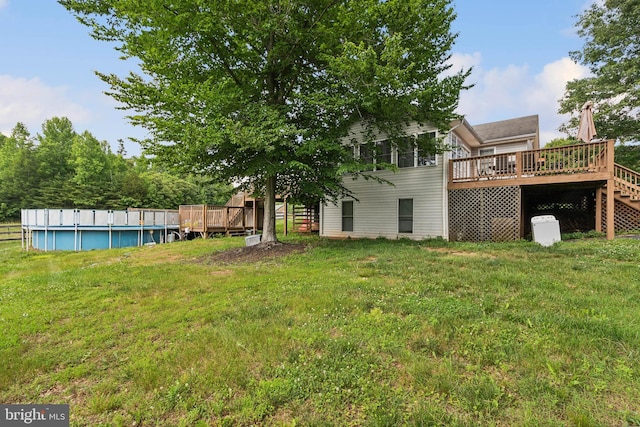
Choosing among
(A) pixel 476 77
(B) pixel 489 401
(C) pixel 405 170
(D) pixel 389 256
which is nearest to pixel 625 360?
(B) pixel 489 401

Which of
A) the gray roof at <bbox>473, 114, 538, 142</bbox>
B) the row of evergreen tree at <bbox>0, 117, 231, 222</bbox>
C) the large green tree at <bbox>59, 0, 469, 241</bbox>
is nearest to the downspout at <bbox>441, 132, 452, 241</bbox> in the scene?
the large green tree at <bbox>59, 0, 469, 241</bbox>

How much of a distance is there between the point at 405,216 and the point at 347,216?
280 centimetres

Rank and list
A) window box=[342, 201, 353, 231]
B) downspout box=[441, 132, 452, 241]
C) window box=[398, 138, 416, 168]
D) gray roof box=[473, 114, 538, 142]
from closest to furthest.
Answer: downspout box=[441, 132, 452, 241] → window box=[398, 138, 416, 168] → window box=[342, 201, 353, 231] → gray roof box=[473, 114, 538, 142]

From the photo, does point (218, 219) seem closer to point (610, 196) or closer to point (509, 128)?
point (509, 128)

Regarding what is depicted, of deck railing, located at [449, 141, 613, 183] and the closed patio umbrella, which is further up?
the closed patio umbrella

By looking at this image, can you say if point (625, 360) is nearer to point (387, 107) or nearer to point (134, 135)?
point (387, 107)

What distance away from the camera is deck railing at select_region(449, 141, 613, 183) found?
30.3 ft

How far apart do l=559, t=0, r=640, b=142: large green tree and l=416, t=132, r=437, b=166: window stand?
41.2 ft

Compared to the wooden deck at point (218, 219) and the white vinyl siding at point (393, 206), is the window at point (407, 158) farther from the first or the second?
the wooden deck at point (218, 219)

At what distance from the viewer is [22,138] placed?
4350 cm

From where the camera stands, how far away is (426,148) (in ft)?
34.3

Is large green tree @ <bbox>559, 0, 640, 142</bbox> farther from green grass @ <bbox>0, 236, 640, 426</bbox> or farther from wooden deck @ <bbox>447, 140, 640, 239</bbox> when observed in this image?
green grass @ <bbox>0, 236, 640, 426</bbox>

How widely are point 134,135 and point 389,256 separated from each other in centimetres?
918
